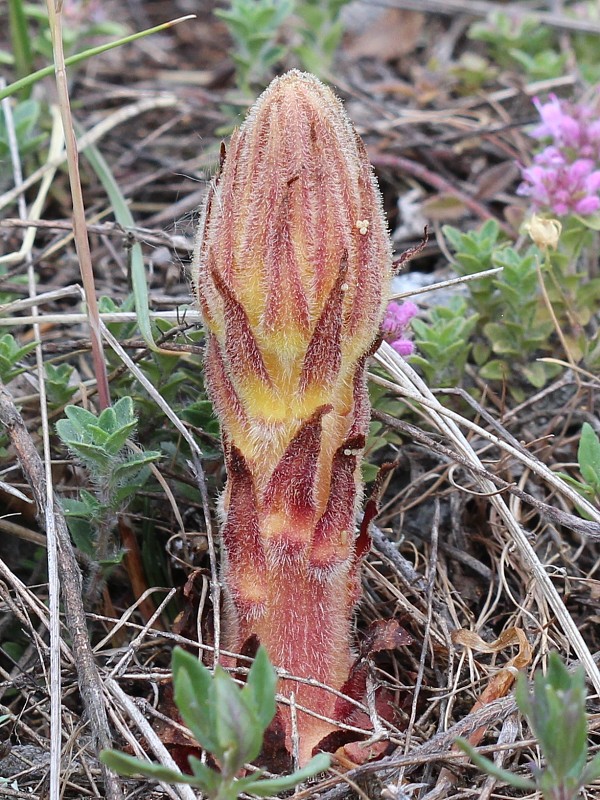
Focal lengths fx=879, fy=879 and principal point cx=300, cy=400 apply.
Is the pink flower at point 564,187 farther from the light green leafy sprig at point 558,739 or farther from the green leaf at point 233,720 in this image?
the green leaf at point 233,720

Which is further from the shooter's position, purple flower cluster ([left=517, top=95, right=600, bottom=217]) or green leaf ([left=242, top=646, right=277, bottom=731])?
purple flower cluster ([left=517, top=95, right=600, bottom=217])

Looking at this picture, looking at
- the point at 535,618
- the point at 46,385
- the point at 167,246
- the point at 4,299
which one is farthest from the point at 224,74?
the point at 535,618

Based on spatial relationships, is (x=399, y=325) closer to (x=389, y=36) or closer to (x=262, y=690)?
(x=262, y=690)

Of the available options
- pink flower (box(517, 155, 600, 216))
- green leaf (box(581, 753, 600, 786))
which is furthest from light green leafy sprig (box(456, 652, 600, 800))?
pink flower (box(517, 155, 600, 216))

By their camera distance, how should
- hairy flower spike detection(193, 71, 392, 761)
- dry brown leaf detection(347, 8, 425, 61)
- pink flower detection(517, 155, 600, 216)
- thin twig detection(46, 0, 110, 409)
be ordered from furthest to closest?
dry brown leaf detection(347, 8, 425, 61)
pink flower detection(517, 155, 600, 216)
thin twig detection(46, 0, 110, 409)
hairy flower spike detection(193, 71, 392, 761)

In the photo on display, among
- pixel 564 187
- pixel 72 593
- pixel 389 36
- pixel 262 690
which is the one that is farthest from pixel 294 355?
pixel 389 36

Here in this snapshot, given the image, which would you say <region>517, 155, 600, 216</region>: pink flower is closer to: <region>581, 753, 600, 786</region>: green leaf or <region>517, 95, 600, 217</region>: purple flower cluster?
<region>517, 95, 600, 217</region>: purple flower cluster
